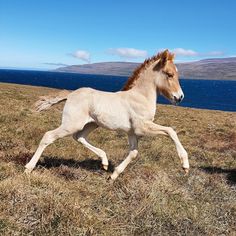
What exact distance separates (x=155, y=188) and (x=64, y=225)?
9.58ft

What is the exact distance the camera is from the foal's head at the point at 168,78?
8.93 m

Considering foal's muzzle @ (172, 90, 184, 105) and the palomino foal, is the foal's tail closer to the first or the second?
the palomino foal

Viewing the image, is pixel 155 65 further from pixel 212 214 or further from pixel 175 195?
pixel 212 214

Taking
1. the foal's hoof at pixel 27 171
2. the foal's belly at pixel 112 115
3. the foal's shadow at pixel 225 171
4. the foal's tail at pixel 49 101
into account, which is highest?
the foal's tail at pixel 49 101

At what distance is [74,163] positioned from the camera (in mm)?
10578

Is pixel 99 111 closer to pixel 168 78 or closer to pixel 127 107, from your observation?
pixel 127 107

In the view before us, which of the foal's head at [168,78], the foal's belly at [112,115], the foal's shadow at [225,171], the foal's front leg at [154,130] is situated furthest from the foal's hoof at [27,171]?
the foal's shadow at [225,171]

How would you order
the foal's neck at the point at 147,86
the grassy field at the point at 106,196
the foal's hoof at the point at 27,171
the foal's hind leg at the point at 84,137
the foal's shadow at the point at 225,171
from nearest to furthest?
the grassy field at the point at 106,196 → the foal's hoof at the point at 27,171 → the foal's neck at the point at 147,86 → the foal's hind leg at the point at 84,137 → the foal's shadow at the point at 225,171

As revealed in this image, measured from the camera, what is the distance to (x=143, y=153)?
13.7m

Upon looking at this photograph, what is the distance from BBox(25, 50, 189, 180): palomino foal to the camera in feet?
28.7

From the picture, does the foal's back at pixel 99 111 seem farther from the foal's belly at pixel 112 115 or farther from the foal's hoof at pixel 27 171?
Answer: the foal's hoof at pixel 27 171

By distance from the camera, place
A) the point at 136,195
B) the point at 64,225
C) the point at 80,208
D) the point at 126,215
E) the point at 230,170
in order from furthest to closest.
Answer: the point at 230,170
the point at 136,195
the point at 126,215
the point at 80,208
the point at 64,225

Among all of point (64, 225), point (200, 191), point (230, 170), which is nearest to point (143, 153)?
point (230, 170)

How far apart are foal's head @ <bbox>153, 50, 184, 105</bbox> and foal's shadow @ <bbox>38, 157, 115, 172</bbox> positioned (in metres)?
2.92
